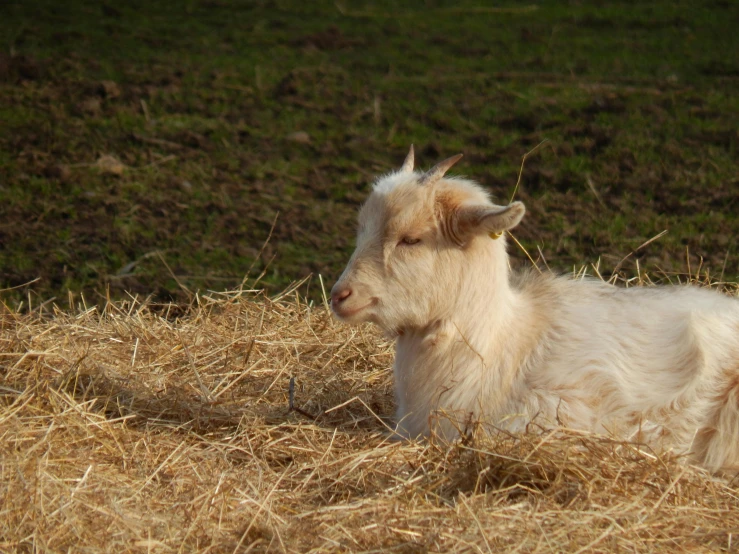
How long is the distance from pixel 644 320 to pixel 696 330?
247mm

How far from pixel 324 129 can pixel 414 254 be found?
6193mm

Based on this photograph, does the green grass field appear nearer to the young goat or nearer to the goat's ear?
the young goat

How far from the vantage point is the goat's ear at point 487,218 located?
14.7ft

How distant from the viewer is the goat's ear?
447cm

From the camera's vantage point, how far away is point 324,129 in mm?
10711

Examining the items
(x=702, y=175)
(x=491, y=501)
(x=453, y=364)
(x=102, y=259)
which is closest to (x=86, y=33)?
(x=102, y=259)

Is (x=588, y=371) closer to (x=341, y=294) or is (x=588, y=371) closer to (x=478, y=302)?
→ (x=478, y=302)

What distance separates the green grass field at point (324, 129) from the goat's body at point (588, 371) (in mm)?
2675

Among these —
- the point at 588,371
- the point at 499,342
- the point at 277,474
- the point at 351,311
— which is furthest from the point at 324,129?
the point at 277,474

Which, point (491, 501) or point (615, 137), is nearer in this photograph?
point (491, 501)

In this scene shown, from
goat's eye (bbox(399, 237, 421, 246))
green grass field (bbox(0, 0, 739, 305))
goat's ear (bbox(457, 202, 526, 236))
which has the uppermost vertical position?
goat's ear (bbox(457, 202, 526, 236))

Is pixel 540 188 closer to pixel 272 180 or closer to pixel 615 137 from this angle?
pixel 615 137

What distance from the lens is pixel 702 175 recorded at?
9.49m

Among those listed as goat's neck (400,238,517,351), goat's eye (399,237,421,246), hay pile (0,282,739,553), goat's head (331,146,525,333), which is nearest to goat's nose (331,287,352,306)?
goat's head (331,146,525,333)
